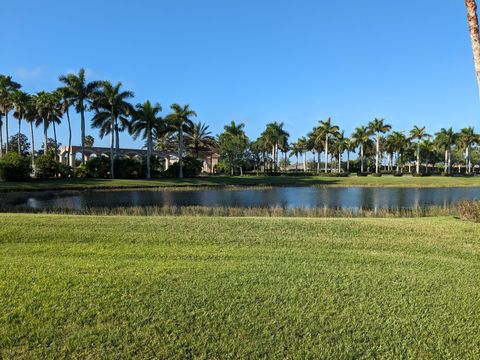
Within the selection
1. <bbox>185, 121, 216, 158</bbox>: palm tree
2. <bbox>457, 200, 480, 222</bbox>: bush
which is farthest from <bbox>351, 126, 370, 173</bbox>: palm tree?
<bbox>457, 200, 480, 222</bbox>: bush

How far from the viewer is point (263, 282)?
216 inches

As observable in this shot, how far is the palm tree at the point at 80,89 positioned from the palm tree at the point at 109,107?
685 mm

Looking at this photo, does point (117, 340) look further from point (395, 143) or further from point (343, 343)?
point (395, 143)

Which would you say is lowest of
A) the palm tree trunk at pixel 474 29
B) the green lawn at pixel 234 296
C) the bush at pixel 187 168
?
the green lawn at pixel 234 296

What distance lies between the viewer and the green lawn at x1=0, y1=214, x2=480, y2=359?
3959mm

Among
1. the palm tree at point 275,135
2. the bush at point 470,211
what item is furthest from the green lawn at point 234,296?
the palm tree at point 275,135

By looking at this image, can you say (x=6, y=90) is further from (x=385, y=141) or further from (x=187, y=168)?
(x=385, y=141)

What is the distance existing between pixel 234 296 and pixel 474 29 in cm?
944

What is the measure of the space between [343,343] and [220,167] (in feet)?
247

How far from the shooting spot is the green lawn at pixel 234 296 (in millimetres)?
3959

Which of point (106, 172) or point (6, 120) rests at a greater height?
point (6, 120)

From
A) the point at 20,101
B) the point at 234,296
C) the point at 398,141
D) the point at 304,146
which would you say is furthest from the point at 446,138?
the point at 234,296

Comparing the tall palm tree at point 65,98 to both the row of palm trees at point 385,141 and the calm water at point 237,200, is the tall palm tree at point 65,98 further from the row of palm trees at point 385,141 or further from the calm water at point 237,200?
the row of palm trees at point 385,141

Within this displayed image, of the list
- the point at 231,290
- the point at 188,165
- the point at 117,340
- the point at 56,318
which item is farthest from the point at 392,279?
the point at 188,165
